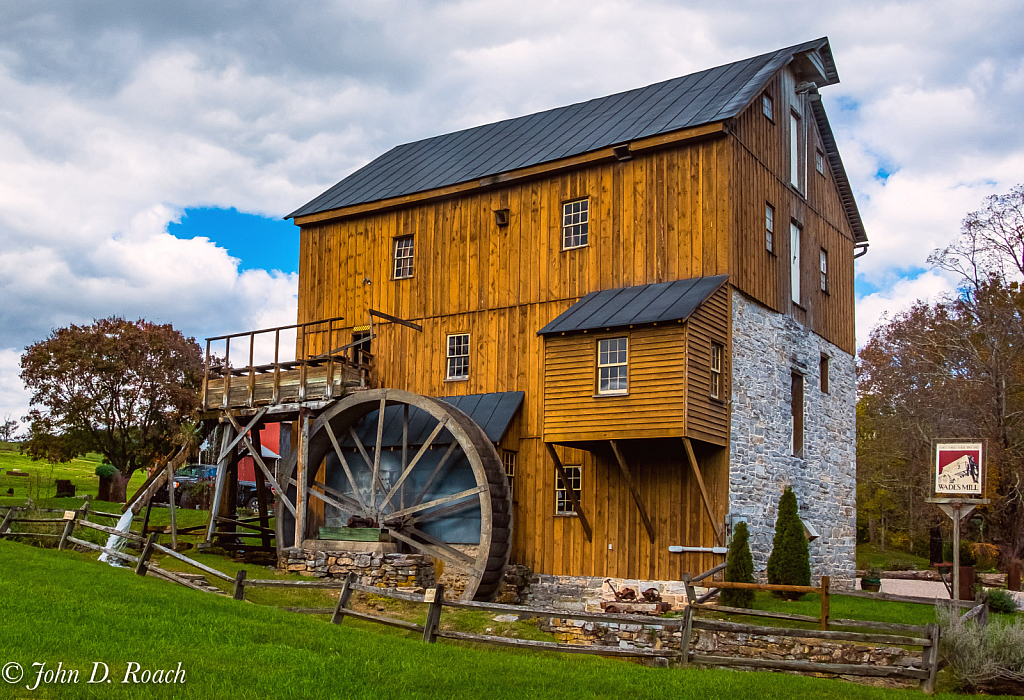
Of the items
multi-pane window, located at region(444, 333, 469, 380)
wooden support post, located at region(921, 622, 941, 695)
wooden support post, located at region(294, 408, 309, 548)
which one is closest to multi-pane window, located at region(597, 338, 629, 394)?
multi-pane window, located at region(444, 333, 469, 380)

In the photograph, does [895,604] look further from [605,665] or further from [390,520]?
[390,520]

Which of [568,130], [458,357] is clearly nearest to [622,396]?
[458,357]

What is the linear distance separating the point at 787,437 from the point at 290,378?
1109cm

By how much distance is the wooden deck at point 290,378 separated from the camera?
2153 centimetres

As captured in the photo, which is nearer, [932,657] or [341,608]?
[932,657]

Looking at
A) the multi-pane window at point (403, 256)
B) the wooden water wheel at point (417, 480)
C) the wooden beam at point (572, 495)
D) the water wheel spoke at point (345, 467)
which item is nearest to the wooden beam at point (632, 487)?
the wooden beam at point (572, 495)

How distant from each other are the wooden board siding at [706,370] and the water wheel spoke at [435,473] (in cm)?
536

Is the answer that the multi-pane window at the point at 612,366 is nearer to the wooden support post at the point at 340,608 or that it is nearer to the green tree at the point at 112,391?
the wooden support post at the point at 340,608

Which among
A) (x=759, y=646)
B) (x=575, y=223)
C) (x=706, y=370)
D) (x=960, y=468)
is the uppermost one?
(x=575, y=223)

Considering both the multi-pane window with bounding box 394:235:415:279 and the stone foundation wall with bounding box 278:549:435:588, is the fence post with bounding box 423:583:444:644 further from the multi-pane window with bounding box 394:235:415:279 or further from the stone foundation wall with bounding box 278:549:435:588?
the multi-pane window with bounding box 394:235:415:279

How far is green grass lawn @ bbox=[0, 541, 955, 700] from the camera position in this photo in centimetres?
878

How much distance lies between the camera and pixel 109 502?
32125 millimetres

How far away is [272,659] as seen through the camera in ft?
32.1

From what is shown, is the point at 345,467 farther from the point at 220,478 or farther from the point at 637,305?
the point at 637,305
